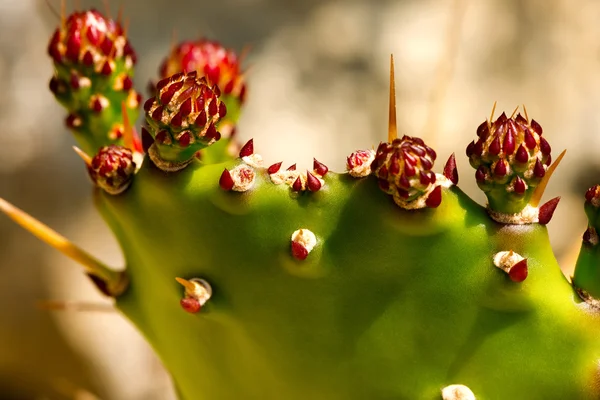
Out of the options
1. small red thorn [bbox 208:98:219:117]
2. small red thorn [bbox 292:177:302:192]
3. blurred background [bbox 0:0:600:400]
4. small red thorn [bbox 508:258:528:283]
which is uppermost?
blurred background [bbox 0:0:600:400]

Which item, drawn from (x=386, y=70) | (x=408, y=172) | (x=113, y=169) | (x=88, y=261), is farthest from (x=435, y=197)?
(x=386, y=70)

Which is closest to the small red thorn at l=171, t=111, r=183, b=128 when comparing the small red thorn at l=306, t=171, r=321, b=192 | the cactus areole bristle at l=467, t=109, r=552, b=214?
the small red thorn at l=306, t=171, r=321, b=192

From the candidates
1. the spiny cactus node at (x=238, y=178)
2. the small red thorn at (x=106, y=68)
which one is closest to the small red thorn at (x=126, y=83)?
the small red thorn at (x=106, y=68)

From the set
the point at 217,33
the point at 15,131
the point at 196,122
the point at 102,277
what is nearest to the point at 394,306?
the point at 196,122

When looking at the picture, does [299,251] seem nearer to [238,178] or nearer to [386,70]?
[238,178]

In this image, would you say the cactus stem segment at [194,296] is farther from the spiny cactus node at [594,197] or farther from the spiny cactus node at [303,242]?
the spiny cactus node at [594,197]

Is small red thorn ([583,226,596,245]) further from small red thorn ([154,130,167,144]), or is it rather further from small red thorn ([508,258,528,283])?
small red thorn ([154,130,167,144])
